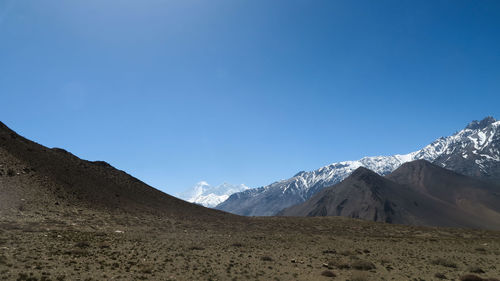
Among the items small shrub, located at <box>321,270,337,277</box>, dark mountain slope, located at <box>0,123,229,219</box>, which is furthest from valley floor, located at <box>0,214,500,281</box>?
dark mountain slope, located at <box>0,123,229,219</box>

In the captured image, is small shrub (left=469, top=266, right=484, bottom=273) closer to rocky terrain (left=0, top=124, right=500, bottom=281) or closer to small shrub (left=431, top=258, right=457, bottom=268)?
rocky terrain (left=0, top=124, right=500, bottom=281)

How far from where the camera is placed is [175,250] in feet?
106

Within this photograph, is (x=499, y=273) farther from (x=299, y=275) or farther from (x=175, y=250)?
(x=175, y=250)

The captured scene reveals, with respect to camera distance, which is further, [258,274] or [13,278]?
[258,274]

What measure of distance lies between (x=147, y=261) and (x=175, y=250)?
6227 millimetres

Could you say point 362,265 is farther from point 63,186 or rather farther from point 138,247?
point 63,186

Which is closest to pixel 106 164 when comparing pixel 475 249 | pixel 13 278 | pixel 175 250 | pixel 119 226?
pixel 119 226

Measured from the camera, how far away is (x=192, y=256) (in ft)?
98.6

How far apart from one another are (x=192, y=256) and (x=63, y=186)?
3809cm

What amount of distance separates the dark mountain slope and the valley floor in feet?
21.7

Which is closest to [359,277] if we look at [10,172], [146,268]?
[146,268]

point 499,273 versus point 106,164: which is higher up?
point 106,164

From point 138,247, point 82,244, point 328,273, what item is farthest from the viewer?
point 138,247

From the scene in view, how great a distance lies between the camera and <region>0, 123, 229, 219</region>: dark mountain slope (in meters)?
46.5
